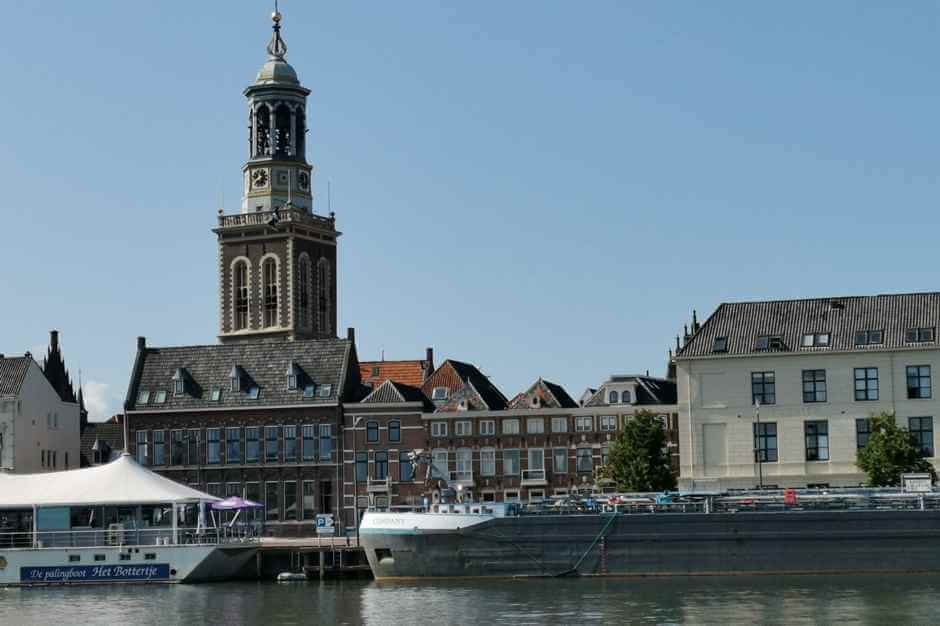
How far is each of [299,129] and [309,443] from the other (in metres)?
34.7

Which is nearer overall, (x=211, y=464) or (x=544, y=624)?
(x=544, y=624)

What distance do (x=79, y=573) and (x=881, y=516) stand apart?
113 ft

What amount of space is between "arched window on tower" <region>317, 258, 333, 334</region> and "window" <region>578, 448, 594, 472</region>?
33.1 metres

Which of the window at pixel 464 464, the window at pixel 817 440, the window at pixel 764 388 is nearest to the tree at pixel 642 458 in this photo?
the window at pixel 764 388

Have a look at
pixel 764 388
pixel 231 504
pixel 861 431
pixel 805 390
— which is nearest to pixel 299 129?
pixel 231 504

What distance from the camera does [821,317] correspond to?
291 feet

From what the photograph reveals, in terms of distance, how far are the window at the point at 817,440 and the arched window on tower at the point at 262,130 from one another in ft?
165

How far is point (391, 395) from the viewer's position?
9525cm

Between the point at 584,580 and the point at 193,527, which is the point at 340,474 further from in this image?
the point at 584,580

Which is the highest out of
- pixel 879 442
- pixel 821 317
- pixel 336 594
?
pixel 821 317

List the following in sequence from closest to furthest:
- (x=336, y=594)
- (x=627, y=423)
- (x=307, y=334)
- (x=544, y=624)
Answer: (x=544, y=624)
(x=336, y=594)
(x=627, y=423)
(x=307, y=334)

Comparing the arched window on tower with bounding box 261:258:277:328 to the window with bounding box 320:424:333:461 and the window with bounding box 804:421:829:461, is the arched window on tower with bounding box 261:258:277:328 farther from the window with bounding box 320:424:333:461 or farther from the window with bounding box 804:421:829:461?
the window with bounding box 804:421:829:461

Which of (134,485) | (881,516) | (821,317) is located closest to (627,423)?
(821,317)

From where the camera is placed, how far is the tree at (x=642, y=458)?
85438 mm
